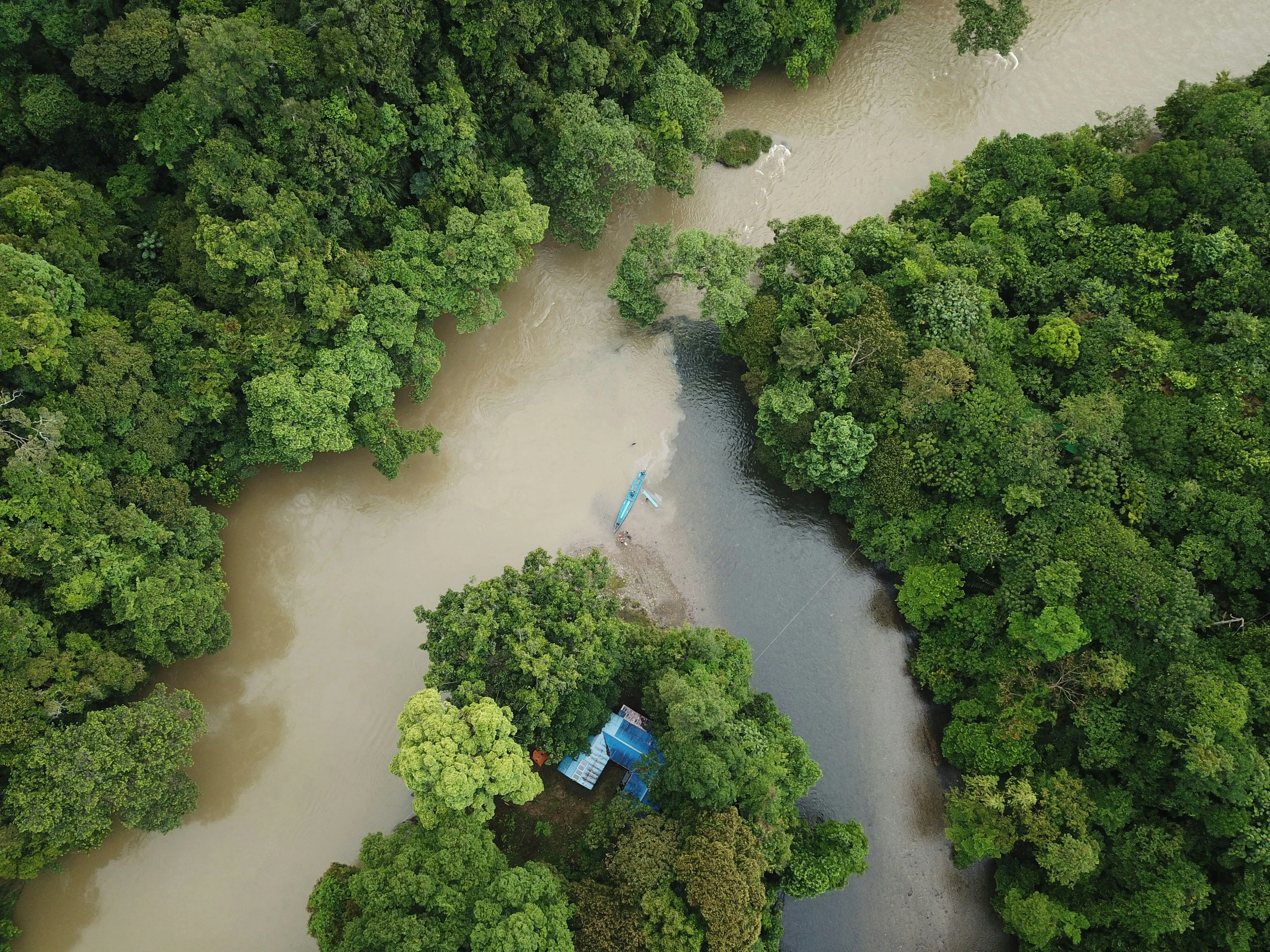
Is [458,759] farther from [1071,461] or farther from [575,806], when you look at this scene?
[1071,461]

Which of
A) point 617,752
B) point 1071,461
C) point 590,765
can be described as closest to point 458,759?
point 590,765

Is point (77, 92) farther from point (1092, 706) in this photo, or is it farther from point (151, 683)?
point (1092, 706)

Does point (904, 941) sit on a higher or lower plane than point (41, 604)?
higher

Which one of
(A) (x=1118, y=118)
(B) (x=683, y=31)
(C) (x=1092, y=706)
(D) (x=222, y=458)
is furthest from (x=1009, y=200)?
(D) (x=222, y=458)

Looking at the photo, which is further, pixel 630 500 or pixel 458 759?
pixel 630 500

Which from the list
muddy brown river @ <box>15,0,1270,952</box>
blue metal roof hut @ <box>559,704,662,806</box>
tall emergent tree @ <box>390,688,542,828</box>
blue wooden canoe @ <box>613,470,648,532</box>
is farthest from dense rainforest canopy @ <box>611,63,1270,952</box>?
tall emergent tree @ <box>390,688,542,828</box>

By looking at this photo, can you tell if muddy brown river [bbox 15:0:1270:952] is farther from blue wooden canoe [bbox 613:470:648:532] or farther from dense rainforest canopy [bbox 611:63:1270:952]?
dense rainforest canopy [bbox 611:63:1270:952]
